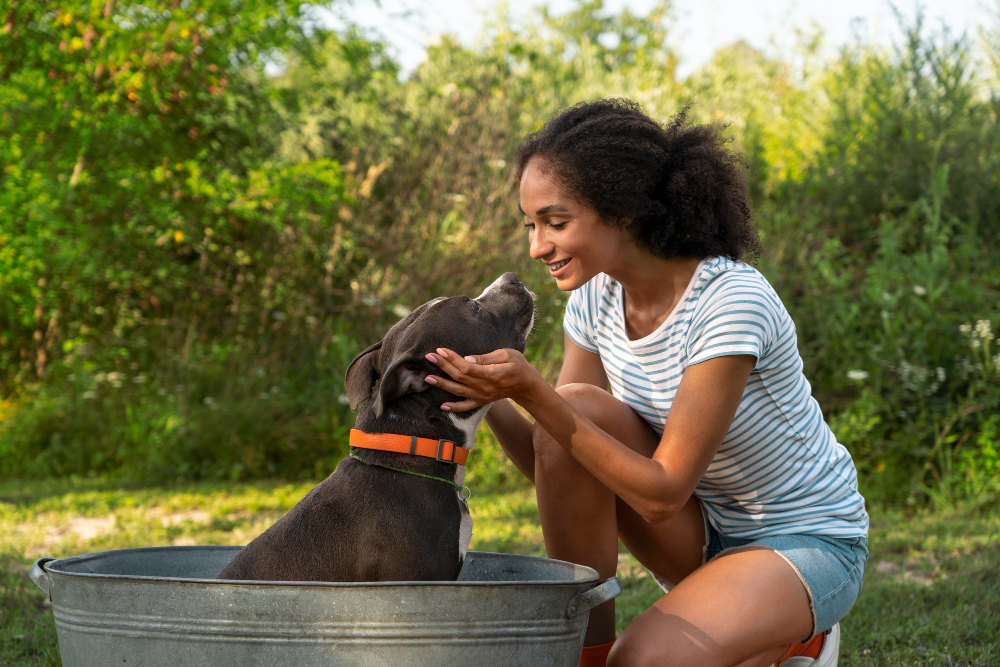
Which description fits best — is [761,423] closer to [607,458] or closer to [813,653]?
[607,458]

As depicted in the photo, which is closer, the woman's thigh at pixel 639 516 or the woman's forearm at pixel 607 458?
the woman's forearm at pixel 607 458

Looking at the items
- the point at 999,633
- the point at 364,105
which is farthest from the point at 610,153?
the point at 364,105

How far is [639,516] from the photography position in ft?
8.90

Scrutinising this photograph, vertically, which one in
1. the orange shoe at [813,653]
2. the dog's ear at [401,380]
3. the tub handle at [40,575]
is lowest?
the orange shoe at [813,653]

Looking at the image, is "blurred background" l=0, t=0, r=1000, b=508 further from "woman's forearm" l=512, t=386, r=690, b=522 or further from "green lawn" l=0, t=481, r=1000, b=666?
"woman's forearm" l=512, t=386, r=690, b=522

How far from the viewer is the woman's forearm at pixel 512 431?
9.05 feet

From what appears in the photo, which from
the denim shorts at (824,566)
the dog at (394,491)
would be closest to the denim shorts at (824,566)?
the denim shorts at (824,566)

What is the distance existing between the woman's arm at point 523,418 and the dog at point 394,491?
218 millimetres

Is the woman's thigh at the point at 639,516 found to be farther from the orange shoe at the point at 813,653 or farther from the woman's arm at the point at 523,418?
the orange shoe at the point at 813,653

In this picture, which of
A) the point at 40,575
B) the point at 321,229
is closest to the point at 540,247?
the point at 40,575

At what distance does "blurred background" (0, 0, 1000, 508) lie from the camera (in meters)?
5.71

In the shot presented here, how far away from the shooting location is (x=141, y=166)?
7.30m

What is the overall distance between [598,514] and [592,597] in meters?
0.63

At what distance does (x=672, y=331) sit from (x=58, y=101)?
6083mm
